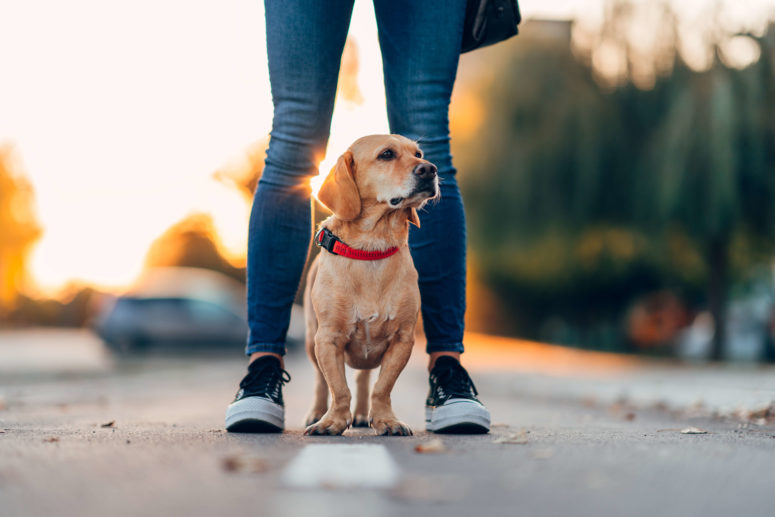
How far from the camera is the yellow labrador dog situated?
3127 millimetres

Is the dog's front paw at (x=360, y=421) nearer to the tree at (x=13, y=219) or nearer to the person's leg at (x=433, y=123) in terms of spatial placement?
the person's leg at (x=433, y=123)

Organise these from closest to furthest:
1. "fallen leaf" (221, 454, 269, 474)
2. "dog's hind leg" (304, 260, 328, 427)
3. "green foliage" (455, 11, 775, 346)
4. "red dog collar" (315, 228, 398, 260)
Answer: "fallen leaf" (221, 454, 269, 474) → "red dog collar" (315, 228, 398, 260) → "dog's hind leg" (304, 260, 328, 427) → "green foliage" (455, 11, 775, 346)

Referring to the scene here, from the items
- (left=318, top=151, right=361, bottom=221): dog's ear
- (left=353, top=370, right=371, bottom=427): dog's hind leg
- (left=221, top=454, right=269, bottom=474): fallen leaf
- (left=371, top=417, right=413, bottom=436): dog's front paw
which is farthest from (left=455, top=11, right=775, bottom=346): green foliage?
(left=221, top=454, right=269, bottom=474): fallen leaf

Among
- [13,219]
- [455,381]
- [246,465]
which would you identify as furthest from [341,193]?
[13,219]

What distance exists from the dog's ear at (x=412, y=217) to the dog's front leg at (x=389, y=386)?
479 millimetres

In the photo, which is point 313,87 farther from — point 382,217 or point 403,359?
point 403,359

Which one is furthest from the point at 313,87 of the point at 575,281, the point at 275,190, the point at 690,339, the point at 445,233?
the point at 690,339

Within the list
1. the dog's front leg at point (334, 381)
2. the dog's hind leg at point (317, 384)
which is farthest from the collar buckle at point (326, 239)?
the dog's hind leg at point (317, 384)

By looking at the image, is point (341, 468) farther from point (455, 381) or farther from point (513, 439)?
point (455, 381)

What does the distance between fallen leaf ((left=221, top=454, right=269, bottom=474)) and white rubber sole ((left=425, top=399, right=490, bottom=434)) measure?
37.8 inches

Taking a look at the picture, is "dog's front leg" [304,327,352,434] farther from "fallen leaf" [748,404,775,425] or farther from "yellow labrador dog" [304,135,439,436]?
"fallen leaf" [748,404,775,425]

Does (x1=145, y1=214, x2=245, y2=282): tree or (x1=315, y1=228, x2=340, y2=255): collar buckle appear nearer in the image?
(x1=315, y1=228, x2=340, y2=255): collar buckle

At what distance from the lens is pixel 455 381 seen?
3182mm

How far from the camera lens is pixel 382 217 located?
11.0ft
